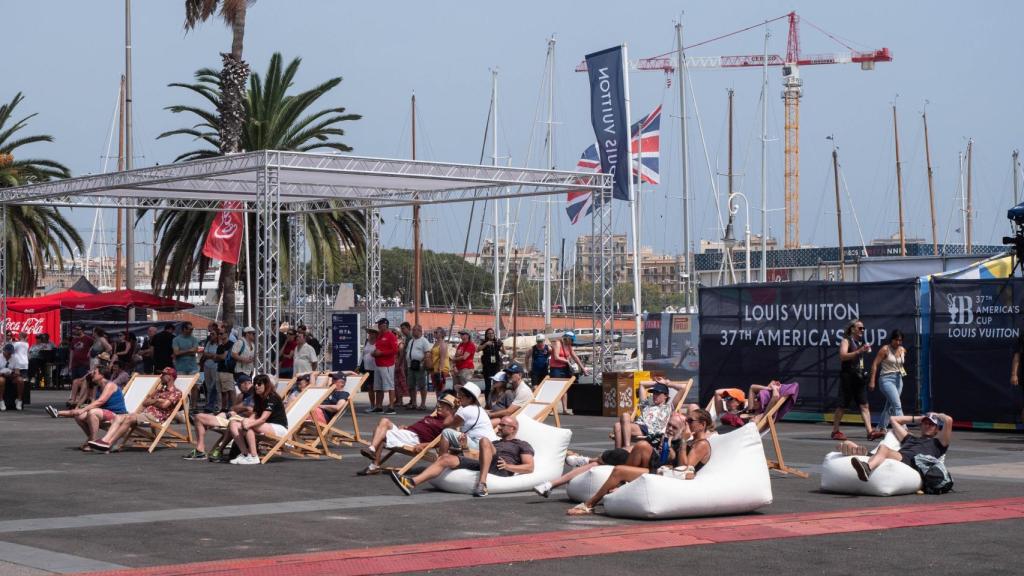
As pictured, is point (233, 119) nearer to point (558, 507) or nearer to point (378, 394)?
point (378, 394)

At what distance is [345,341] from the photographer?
99.7ft

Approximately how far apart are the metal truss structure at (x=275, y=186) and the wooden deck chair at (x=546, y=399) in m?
5.51

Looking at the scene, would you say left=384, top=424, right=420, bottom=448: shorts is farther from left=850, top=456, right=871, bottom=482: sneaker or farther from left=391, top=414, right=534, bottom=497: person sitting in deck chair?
left=850, top=456, right=871, bottom=482: sneaker

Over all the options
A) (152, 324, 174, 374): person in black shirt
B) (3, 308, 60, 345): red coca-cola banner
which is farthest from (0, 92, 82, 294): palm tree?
(152, 324, 174, 374): person in black shirt

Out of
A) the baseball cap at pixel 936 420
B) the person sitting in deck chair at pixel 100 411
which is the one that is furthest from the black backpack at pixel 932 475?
the person sitting in deck chair at pixel 100 411

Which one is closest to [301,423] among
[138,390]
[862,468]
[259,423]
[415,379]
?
[259,423]

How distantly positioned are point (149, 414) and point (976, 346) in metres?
12.0

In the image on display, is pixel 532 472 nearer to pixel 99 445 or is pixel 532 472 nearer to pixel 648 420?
pixel 648 420

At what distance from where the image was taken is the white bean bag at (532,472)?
489 inches

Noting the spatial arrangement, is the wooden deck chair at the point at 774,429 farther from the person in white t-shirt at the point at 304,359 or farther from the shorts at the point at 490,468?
the person in white t-shirt at the point at 304,359

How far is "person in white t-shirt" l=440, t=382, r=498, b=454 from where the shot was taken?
12656 mm

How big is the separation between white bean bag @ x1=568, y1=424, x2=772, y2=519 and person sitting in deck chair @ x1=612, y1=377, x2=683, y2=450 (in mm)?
2048

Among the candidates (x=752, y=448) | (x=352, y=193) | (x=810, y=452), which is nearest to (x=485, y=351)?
(x=352, y=193)

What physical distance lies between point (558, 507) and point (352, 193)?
53.0ft
